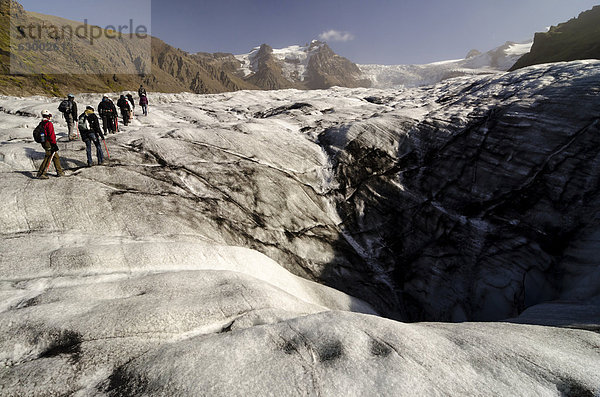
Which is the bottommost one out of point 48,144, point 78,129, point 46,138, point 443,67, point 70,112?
point 48,144

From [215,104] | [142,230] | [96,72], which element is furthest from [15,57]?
[142,230]

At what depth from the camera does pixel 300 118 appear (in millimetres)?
24984

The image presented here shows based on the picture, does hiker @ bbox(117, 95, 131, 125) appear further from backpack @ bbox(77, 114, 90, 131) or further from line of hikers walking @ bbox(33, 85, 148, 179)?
backpack @ bbox(77, 114, 90, 131)

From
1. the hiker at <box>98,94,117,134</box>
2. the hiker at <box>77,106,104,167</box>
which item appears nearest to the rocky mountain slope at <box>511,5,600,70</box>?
the hiker at <box>98,94,117,134</box>

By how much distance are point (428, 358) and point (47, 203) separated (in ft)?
46.8

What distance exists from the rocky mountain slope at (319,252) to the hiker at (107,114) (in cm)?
178

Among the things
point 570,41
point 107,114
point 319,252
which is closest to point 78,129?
point 107,114

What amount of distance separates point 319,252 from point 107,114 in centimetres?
1658

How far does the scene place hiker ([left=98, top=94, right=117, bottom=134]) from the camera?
15.4 meters

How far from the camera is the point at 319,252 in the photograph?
15133 mm

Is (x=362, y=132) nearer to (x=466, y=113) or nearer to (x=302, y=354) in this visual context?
(x=466, y=113)

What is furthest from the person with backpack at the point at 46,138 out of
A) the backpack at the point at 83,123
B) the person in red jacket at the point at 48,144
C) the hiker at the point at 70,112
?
the hiker at the point at 70,112

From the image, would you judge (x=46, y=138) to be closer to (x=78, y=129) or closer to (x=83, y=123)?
(x=83, y=123)

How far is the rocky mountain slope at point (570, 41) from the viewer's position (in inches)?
2247
